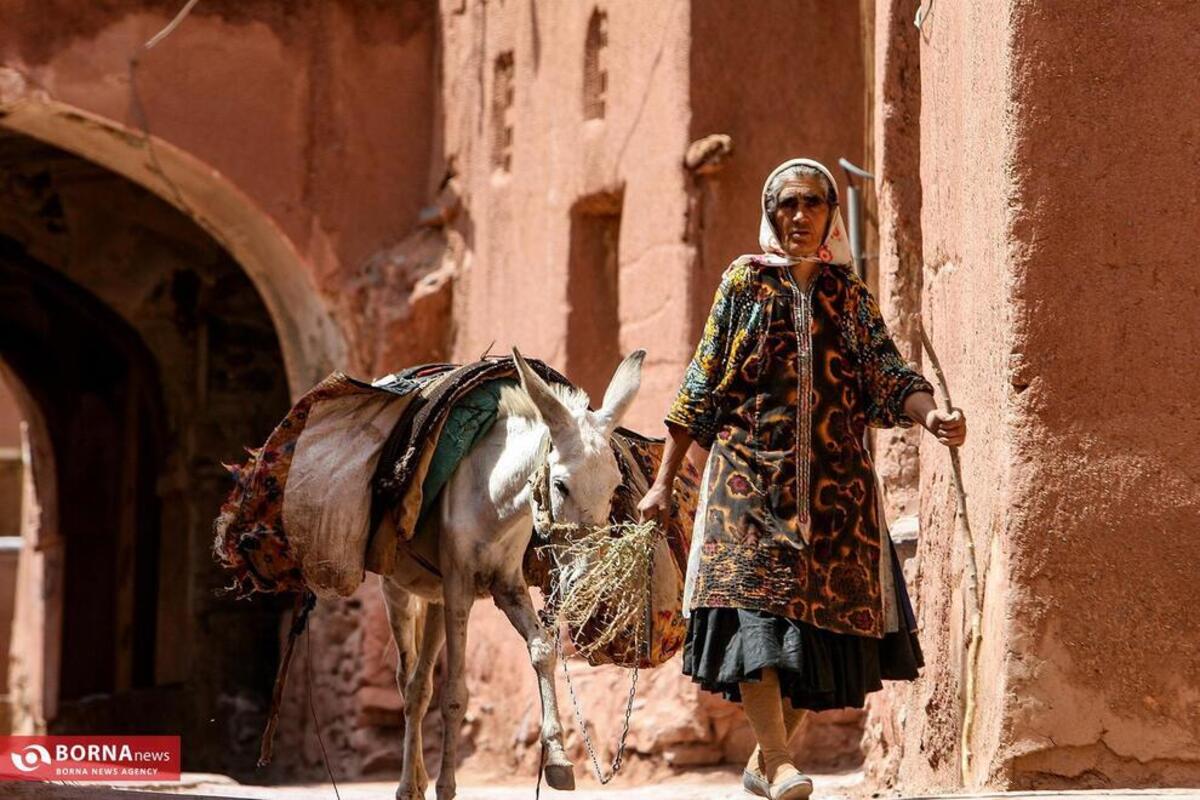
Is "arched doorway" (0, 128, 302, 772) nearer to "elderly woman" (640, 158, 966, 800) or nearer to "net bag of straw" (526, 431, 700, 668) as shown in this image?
"net bag of straw" (526, 431, 700, 668)

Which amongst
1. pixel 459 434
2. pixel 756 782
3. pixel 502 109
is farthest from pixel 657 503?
pixel 502 109

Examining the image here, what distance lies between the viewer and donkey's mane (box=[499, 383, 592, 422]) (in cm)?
730

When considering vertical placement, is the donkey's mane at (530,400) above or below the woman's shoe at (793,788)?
above

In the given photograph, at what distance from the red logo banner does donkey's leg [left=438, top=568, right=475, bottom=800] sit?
340 centimetres

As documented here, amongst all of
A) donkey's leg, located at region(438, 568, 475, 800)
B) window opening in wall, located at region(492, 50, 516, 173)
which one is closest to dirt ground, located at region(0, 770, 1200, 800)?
donkey's leg, located at region(438, 568, 475, 800)

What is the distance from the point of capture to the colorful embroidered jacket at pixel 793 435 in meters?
5.59

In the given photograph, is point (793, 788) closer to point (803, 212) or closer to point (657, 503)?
point (657, 503)

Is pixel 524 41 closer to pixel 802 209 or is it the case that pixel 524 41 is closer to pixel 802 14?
pixel 802 14

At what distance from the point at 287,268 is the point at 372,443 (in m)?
5.86

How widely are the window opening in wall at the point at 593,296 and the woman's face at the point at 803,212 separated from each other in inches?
230

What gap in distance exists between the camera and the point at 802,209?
575 centimetres

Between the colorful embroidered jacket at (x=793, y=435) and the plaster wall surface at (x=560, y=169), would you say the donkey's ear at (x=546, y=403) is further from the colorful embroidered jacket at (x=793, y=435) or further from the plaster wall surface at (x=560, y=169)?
the plaster wall surface at (x=560, y=169)

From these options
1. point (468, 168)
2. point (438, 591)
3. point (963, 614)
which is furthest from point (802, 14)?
point (963, 614)

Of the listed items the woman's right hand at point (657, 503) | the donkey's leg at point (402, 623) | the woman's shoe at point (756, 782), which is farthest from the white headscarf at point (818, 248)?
the donkey's leg at point (402, 623)
